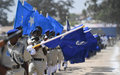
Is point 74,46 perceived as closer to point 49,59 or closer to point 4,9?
point 49,59

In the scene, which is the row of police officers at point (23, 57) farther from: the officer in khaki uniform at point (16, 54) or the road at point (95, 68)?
the road at point (95, 68)

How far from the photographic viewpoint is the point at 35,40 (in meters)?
6.80

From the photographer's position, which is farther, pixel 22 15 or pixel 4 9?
pixel 4 9

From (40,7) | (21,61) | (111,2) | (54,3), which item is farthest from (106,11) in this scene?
(21,61)

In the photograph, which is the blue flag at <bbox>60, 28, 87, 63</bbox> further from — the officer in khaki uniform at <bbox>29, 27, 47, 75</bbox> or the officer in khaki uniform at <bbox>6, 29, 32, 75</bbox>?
the officer in khaki uniform at <bbox>6, 29, 32, 75</bbox>

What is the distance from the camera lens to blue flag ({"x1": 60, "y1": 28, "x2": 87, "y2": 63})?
8000 mm

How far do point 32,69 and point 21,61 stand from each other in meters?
1.75

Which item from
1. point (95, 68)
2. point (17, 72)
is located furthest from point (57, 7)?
point (17, 72)

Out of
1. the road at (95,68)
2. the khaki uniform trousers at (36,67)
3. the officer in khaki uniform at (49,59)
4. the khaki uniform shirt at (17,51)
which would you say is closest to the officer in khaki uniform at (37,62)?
the khaki uniform trousers at (36,67)

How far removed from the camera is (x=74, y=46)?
8.48m

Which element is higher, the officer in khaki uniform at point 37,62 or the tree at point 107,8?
the tree at point 107,8

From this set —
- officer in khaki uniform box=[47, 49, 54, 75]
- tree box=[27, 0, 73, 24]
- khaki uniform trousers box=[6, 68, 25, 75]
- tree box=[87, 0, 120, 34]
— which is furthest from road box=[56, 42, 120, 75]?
tree box=[87, 0, 120, 34]

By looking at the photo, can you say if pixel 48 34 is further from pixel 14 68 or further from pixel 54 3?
pixel 54 3

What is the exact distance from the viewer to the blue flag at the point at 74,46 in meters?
8.00
